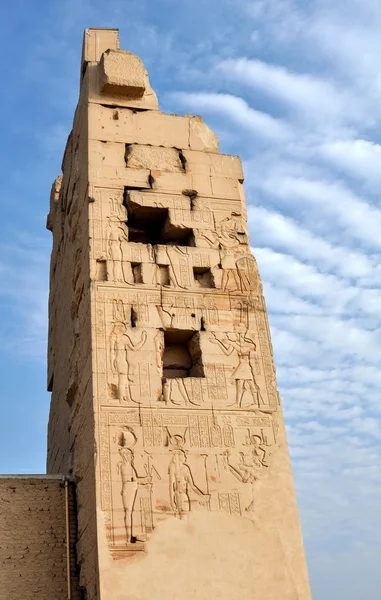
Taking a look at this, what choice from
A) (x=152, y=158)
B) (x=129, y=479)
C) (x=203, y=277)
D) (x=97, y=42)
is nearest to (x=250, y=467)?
(x=129, y=479)

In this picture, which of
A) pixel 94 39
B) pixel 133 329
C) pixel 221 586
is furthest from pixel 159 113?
pixel 221 586

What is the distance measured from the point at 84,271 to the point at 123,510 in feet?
9.42

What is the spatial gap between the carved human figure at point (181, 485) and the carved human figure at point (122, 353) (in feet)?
2.55

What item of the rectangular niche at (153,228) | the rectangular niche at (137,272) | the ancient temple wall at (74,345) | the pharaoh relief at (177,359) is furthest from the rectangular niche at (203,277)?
the ancient temple wall at (74,345)

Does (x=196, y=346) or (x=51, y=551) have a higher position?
(x=196, y=346)

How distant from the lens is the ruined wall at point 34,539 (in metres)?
7.93

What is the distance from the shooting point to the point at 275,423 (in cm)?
848

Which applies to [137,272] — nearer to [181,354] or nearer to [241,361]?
[181,354]

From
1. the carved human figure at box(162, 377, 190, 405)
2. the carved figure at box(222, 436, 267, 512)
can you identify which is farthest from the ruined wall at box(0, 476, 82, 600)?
the carved figure at box(222, 436, 267, 512)

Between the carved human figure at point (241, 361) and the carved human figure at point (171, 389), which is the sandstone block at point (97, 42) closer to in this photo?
the carved human figure at point (241, 361)

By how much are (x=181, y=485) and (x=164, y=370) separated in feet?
4.83

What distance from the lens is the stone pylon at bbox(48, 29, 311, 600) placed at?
24.6 ft

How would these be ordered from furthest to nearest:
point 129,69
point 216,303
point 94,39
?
point 94,39 < point 129,69 < point 216,303

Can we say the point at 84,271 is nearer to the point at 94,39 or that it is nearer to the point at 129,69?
the point at 129,69
